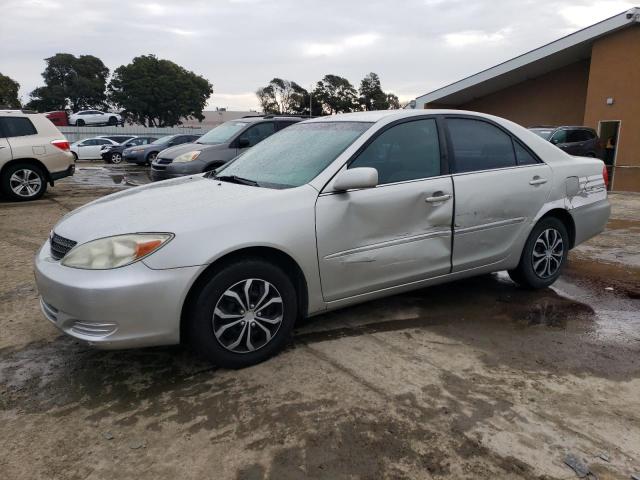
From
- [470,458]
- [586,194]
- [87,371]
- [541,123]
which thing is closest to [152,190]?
[87,371]

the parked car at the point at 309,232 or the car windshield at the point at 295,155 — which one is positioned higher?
the car windshield at the point at 295,155

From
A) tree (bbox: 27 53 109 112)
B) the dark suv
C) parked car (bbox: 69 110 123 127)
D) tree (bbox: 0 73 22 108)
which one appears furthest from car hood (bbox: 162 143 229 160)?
tree (bbox: 27 53 109 112)

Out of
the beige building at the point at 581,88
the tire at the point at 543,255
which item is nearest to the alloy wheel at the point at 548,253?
the tire at the point at 543,255

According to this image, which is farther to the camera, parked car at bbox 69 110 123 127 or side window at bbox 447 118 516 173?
parked car at bbox 69 110 123 127

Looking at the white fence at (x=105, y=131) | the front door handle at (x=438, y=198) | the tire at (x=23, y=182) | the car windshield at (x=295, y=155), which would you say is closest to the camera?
the car windshield at (x=295, y=155)

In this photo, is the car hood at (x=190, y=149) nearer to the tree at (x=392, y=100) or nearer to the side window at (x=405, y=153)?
the side window at (x=405, y=153)

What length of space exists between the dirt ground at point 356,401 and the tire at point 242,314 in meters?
0.13

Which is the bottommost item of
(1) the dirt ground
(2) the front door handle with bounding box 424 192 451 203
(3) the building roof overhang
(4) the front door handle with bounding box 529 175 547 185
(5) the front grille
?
(1) the dirt ground

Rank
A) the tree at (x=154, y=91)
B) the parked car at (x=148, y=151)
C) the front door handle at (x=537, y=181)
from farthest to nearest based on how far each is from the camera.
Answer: the tree at (x=154, y=91) < the parked car at (x=148, y=151) < the front door handle at (x=537, y=181)

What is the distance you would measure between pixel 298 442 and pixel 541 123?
23.2 metres

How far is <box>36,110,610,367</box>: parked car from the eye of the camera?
2.85 metres

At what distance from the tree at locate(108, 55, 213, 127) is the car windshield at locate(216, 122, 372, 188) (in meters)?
65.2

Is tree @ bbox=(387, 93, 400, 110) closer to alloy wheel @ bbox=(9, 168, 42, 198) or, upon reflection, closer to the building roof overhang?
the building roof overhang

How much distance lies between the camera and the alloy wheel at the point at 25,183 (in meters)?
9.81
